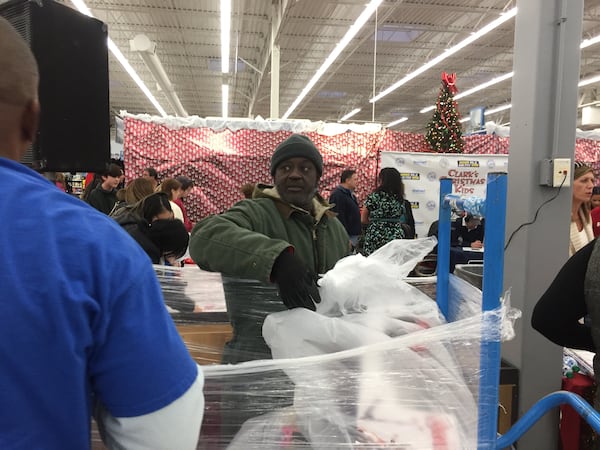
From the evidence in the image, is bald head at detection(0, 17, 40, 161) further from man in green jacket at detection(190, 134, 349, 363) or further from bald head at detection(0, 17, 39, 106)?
man in green jacket at detection(190, 134, 349, 363)

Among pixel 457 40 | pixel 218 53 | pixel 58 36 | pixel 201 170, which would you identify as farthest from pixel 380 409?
pixel 218 53

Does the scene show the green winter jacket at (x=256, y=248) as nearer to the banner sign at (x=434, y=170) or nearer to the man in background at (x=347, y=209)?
the man in background at (x=347, y=209)

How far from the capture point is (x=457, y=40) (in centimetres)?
1039

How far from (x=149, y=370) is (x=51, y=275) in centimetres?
16

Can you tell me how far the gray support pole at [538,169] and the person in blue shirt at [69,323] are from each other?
7.64ft

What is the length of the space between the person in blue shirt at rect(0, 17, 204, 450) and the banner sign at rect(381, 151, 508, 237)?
21.3 feet

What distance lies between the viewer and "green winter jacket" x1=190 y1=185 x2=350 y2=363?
1.28 m

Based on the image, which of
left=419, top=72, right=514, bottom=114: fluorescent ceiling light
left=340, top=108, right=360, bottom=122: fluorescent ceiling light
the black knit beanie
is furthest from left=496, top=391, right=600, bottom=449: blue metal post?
left=340, top=108, right=360, bottom=122: fluorescent ceiling light

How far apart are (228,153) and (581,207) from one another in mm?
5335

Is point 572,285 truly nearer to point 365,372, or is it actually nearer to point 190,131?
point 365,372

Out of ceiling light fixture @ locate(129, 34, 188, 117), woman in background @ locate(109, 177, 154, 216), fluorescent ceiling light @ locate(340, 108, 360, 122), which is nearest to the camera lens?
woman in background @ locate(109, 177, 154, 216)

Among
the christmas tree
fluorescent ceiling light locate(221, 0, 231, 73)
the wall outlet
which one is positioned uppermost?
fluorescent ceiling light locate(221, 0, 231, 73)

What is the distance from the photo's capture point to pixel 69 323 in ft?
1.89

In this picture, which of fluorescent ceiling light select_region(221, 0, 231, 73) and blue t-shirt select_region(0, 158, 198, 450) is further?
fluorescent ceiling light select_region(221, 0, 231, 73)
